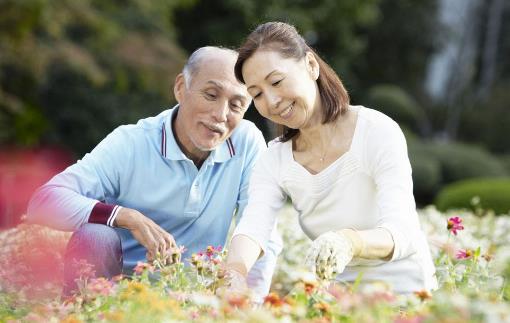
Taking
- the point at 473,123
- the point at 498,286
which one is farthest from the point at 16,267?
the point at 473,123

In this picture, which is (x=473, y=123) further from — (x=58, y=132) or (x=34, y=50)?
(x=34, y=50)

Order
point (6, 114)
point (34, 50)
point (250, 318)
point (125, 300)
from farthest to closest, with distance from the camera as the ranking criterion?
point (6, 114) → point (34, 50) → point (125, 300) → point (250, 318)

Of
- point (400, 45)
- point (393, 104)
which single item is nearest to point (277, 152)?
point (393, 104)

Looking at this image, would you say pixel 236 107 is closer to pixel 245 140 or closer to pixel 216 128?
pixel 216 128

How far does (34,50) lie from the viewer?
13.4m

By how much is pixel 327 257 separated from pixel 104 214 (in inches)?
43.9

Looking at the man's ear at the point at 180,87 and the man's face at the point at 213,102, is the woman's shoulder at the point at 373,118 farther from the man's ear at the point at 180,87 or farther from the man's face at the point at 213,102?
the man's ear at the point at 180,87

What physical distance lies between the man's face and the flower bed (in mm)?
588

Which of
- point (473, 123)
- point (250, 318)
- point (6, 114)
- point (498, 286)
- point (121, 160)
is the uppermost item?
point (473, 123)

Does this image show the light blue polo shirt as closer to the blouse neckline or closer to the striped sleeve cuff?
the striped sleeve cuff

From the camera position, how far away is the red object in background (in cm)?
1083

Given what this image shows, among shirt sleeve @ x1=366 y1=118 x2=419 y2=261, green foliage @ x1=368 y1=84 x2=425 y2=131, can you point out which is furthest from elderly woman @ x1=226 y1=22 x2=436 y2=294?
green foliage @ x1=368 y1=84 x2=425 y2=131

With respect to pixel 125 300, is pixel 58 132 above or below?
above

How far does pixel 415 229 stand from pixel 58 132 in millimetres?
14964
